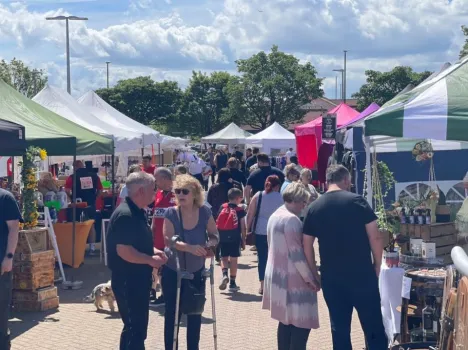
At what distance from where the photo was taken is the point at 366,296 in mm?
5535

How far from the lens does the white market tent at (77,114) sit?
50.3 ft

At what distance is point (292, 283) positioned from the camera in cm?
579

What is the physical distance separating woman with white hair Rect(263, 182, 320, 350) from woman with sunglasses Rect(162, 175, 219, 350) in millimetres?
633

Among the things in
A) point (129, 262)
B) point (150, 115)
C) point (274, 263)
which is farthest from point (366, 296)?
point (150, 115)

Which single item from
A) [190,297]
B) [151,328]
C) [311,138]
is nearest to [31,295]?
[151,328]

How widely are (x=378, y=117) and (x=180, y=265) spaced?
2.24 m

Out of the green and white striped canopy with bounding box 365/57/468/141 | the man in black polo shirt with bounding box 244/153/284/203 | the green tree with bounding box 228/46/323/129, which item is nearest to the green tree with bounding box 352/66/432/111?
the green tree with bounding box 228/46/323/129

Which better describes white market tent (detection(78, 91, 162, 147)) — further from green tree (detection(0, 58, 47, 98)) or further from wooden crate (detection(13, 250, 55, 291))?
green tree (detection(0, 58, 47, 98))

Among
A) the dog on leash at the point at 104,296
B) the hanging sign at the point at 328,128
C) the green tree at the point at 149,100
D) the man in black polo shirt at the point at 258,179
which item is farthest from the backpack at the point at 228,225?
the green tree at the point at 149,100

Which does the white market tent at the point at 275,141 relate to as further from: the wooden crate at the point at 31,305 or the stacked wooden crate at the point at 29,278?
the wooden crate at the point at 31,305

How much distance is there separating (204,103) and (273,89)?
1635 cm

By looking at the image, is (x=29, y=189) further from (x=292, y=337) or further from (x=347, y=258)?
(x=347, y=258)

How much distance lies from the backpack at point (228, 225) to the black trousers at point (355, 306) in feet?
14.8

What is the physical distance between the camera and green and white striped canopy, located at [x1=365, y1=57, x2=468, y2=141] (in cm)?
607
